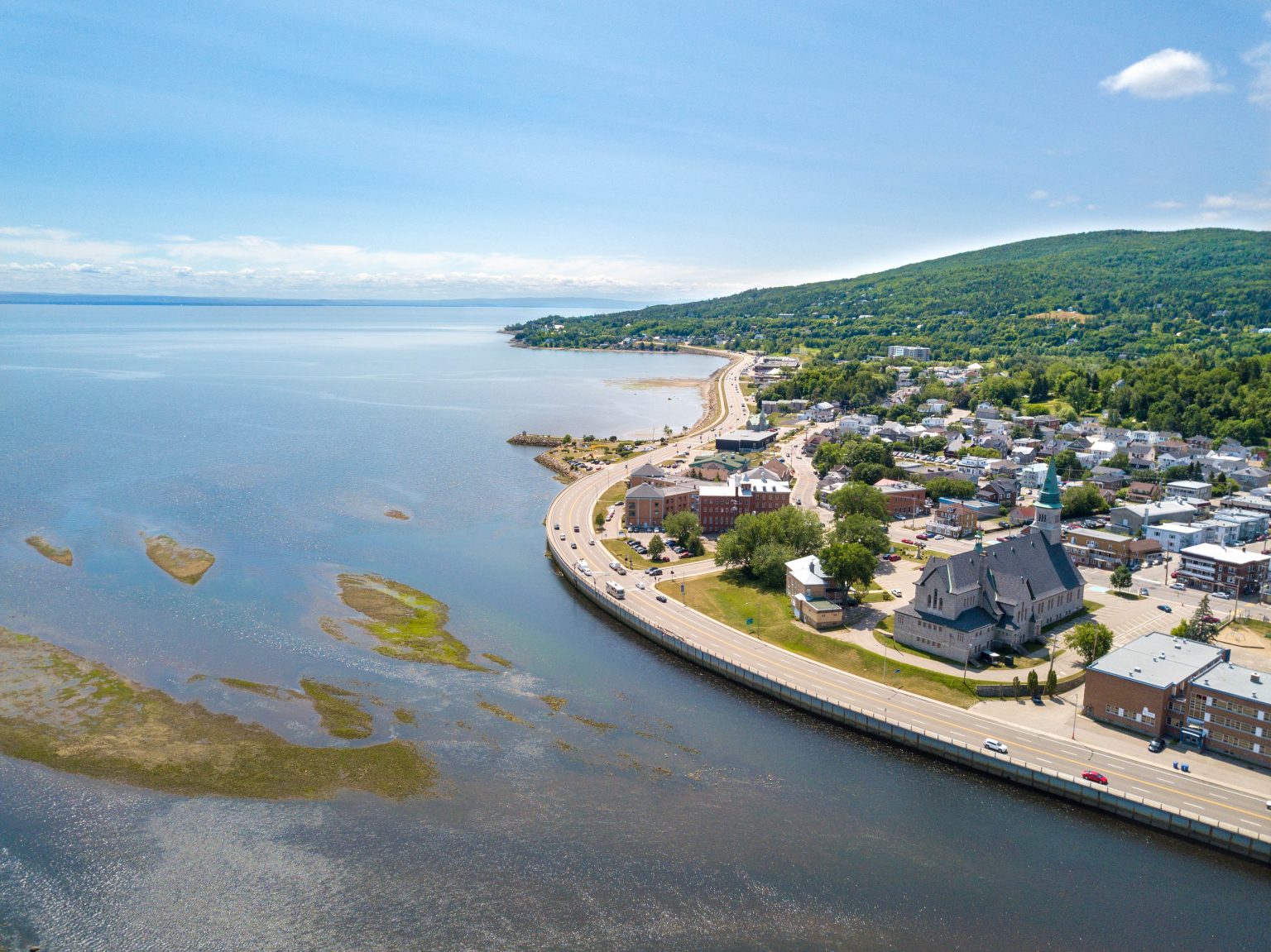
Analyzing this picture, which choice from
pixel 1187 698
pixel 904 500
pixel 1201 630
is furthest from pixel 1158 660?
pixel 904 500

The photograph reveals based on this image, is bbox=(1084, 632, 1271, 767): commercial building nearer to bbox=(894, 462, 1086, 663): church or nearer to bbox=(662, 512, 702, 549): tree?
bbox=(894, 462, 1086, 663): church

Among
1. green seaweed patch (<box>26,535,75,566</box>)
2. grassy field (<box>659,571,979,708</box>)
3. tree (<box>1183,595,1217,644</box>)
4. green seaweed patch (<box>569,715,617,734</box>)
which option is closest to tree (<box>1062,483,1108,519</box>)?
tree (<box>1183,595,1217,644</box>)

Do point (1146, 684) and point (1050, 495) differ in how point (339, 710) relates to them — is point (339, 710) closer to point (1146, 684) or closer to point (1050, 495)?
point (1146, 684)

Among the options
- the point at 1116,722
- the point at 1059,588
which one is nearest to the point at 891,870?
the point at 1116,722

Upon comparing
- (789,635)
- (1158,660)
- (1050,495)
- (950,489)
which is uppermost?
(1050,495)

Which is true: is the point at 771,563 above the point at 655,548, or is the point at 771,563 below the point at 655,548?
above

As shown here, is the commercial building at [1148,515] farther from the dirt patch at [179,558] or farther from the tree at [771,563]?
the dirt patch at [179,558]

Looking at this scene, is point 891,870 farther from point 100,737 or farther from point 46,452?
point 46,452
